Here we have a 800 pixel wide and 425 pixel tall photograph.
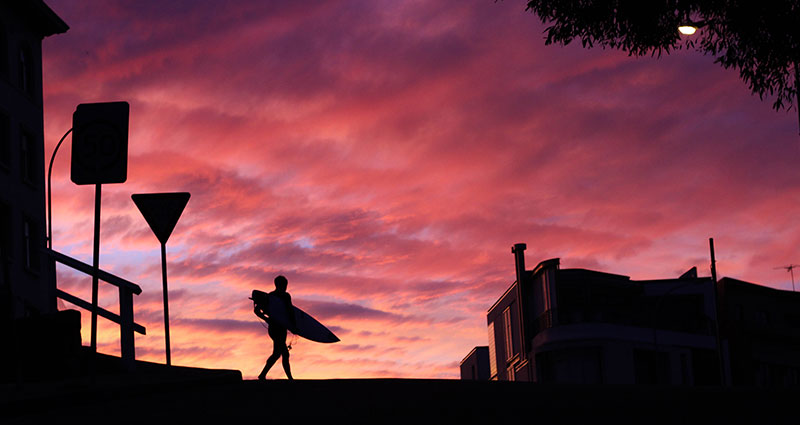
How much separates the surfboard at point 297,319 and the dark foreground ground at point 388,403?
7.90 feet

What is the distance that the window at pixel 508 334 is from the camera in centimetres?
7575

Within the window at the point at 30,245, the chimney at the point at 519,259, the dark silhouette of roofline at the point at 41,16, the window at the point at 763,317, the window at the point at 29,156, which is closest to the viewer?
the window at the point at 30,245

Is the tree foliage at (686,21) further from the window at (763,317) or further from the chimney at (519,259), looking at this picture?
the window at (763,317)

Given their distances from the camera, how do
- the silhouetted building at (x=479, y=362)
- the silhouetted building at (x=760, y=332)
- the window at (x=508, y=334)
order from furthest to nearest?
the silhouetted building at (x=479, y=362) → the silhouetted building at (x=760, y=332) → the window at (x=508, y=334)

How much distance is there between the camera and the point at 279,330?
696 inches

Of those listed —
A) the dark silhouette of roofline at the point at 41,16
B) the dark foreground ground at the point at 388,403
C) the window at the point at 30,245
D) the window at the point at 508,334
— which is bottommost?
the dark foreground ground at the point at 388,403

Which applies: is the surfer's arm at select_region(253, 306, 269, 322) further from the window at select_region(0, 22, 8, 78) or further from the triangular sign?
the window at select_region(0, 22, 8, 78)

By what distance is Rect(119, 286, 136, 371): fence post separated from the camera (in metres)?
18.5

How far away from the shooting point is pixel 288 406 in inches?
460

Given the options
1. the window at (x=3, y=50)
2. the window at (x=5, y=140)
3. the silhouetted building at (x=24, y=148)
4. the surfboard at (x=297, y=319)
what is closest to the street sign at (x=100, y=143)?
the surfboard at (x=297, y=319)

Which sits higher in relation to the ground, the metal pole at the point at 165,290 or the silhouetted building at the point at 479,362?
the silhouetted building at the point at 479,362

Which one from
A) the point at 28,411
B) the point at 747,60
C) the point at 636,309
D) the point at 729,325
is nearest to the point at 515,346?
the point at 636,309

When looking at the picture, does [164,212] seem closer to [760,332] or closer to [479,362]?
[760,332]

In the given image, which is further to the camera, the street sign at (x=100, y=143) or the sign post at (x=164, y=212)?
the sign post at (x=164, y=212)
